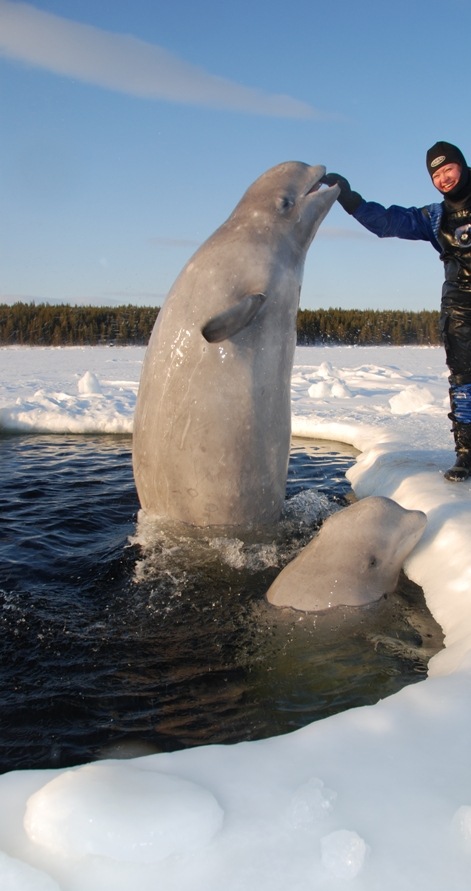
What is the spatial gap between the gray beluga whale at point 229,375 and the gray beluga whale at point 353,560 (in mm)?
919

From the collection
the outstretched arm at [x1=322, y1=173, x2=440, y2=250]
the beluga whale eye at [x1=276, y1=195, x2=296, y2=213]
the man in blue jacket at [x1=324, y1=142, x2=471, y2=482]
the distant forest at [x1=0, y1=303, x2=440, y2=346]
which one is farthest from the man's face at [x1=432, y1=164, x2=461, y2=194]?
the distant forest at [x1=0, y1=303, x2=440, y2=346]

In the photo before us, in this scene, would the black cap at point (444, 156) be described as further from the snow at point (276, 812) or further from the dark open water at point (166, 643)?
the snow at point (276, 812)

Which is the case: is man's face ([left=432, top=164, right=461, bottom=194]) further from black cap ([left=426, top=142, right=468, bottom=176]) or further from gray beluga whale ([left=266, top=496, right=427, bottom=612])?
gray beluga whale ([left=266, top=496, right=427, bottom=612])

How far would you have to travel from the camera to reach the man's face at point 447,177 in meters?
4.91

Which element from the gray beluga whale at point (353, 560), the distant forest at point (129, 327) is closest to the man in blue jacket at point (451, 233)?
the gray beluga whale at point (353, 560)

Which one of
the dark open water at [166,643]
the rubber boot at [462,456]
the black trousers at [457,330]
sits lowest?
the dark open water at [166,643]

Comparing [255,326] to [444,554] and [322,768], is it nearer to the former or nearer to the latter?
[444,554]

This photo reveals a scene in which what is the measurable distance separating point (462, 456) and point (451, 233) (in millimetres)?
1633

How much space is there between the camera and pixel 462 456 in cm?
544

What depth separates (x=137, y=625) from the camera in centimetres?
381

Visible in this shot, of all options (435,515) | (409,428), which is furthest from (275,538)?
(409,428)

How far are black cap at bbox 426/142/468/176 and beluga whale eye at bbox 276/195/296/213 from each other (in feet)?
3.18

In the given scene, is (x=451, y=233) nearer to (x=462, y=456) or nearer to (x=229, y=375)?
(x=462, y=456)

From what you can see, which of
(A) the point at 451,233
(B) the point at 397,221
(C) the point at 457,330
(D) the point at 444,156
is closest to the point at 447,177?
(D) the point at 444,156
